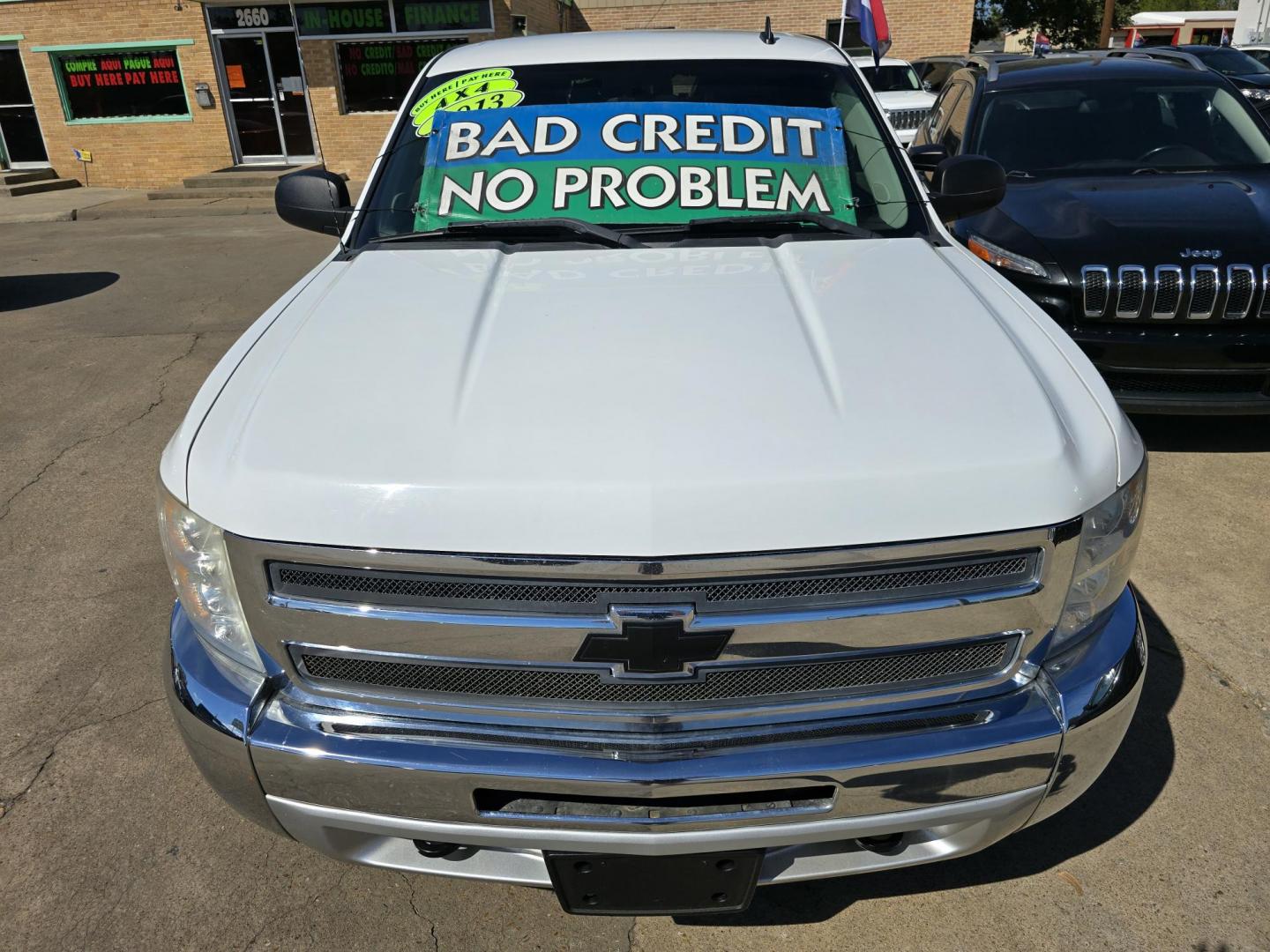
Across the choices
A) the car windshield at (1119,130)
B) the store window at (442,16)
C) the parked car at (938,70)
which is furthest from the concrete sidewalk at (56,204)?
the car windshield at (1119,130)

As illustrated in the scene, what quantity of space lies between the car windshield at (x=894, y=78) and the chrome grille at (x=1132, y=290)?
11668 millimetres

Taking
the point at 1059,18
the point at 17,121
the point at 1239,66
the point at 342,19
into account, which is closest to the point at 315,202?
the point at 342,19

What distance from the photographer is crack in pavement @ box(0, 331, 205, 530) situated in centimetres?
453

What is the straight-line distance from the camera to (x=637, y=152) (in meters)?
2.92

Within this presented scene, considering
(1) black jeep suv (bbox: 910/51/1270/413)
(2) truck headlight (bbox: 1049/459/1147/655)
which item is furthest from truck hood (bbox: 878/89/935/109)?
(2) truck headlight (bbox: 1049/459/1147/655)

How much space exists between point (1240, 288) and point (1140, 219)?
1.99ft

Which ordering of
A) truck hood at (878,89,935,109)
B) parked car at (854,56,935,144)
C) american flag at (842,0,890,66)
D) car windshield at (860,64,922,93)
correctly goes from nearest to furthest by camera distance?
american flag at (842,0,890,66) → parked car at (854,56,935,144) → truck hood at (878,89,935,109) → car windshield at (860,64,922,93)

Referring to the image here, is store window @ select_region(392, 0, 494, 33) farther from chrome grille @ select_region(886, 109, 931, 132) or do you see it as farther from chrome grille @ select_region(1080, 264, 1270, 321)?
chrome grille @ select_region(1080, 264, 1270, 321)

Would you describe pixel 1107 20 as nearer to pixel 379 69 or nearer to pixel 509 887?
pixel 379 69

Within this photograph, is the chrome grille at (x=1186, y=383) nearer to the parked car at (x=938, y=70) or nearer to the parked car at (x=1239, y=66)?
the parked car at (x=938, y=70)

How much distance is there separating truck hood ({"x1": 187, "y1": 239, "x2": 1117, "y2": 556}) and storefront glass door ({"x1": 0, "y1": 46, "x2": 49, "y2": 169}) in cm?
2010

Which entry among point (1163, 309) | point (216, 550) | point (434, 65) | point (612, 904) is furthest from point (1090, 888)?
point (434, 65)

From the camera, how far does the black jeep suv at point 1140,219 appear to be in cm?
409

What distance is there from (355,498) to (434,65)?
8.03ft
